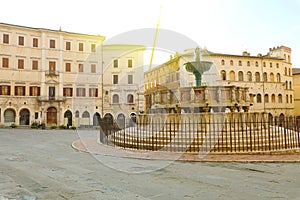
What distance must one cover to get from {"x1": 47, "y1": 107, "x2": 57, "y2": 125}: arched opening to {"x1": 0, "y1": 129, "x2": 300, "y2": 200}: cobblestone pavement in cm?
2783

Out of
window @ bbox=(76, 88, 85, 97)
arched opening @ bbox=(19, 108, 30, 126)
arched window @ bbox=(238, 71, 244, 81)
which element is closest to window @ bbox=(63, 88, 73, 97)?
window @ bbox=(76, 88, 85, 97)

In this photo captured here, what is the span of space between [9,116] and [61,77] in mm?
7976

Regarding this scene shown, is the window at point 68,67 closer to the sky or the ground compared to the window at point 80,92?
closer to the sky

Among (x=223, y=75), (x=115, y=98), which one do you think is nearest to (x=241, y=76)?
(x=223, y=75)

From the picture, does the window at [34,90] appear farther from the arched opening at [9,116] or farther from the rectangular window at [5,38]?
the rectangular window at [5,38]

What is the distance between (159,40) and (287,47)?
40908mm

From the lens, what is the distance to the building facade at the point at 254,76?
127ft

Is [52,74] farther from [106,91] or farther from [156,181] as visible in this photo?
[156,181]

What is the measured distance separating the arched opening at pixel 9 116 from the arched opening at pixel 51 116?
3989mm

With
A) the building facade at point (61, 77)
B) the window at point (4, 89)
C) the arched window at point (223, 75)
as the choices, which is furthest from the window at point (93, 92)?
the arched window at point (223, 75)

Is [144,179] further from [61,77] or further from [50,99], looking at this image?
[61,77]

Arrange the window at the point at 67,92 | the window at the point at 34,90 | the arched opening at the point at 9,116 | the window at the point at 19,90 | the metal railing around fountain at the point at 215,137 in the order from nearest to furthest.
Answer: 1. the metal railing around fountain at the point at 215,137
2. the arched opening at the point at 9,116
3. the window at the point at 19,90
4. the window at the point at 34,90
5. the window at the point at 67,92

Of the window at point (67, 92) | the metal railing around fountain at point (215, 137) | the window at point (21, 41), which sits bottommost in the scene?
the metal railing around fountain at point (215, 137)

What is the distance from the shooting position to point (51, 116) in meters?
35.5
